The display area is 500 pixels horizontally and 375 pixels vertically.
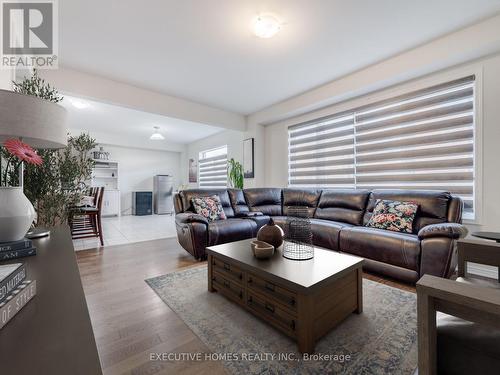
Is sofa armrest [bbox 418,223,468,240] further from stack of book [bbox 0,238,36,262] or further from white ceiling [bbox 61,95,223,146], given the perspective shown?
white ceiling [bbox 61,95,223,146]

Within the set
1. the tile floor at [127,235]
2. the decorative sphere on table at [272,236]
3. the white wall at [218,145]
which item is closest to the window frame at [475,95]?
the decorative sphere on table at [272,236]

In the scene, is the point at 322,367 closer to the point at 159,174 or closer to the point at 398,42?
the point at 398,42

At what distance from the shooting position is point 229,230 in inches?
121

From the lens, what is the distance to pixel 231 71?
3262mm

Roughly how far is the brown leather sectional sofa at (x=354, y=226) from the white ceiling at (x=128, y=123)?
8.34 ft

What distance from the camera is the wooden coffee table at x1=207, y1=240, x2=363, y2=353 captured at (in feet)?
4.37

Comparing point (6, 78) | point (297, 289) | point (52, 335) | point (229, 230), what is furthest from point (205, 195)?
point (52, 335)

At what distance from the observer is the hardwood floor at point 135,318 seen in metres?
1.25

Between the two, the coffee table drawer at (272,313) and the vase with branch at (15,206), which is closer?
the vase with branch at (15,206)

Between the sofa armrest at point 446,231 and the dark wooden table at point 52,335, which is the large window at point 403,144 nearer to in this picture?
the sofa armrest at point 446,231

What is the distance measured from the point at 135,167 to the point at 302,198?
618 cm

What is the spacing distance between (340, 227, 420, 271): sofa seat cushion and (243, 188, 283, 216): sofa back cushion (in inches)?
61.5

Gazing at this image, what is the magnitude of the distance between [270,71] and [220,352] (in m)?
3.30

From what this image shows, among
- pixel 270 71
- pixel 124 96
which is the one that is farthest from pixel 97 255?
pixel 270 71
